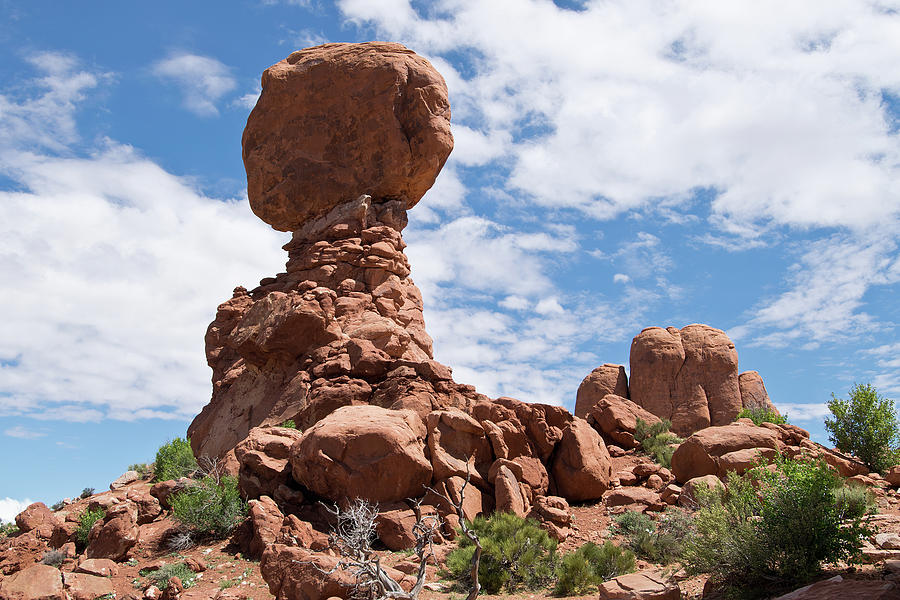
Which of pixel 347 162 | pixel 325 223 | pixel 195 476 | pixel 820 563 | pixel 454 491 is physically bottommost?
pixel 820 563

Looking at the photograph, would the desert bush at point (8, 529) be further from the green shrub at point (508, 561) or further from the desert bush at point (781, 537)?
the desert bush at point (781, 537)

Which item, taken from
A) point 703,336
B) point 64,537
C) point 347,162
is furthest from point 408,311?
point 703,336

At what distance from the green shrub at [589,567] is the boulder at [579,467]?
4269 mm

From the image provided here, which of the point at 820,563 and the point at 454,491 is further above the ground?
the point at 454,491

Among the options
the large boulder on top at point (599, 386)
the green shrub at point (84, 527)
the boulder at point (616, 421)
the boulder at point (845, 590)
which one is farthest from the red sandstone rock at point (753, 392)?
the green shrub at point (84, 527)

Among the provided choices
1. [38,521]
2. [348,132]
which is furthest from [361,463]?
[348,132]

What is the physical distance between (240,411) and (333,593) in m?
12.2

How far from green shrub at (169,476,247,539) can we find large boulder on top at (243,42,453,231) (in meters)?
13.1

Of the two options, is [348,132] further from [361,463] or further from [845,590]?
[845,590]

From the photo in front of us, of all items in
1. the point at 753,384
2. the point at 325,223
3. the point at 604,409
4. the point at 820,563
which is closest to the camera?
the point at 820,563

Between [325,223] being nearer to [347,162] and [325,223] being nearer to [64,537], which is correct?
[347,162]

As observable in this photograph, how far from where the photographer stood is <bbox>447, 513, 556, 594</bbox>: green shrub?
1190cm

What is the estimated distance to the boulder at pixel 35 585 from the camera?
11.3 metres

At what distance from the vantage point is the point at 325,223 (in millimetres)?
24547
